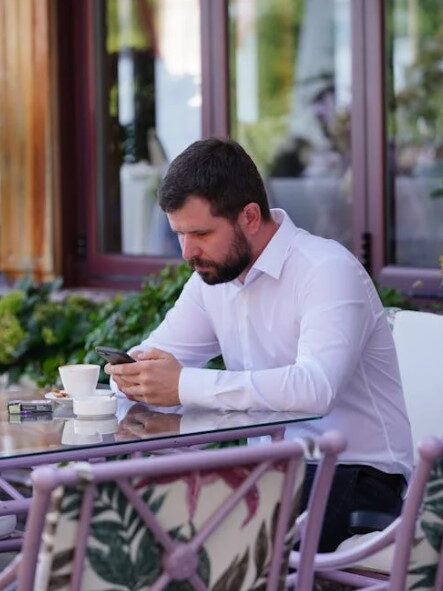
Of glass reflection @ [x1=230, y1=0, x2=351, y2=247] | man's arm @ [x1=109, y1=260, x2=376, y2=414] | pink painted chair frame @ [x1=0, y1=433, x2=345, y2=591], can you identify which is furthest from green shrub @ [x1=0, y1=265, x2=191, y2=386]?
pink painted chair frame @ [x1=0, y1=433, x2=345, y2=591]

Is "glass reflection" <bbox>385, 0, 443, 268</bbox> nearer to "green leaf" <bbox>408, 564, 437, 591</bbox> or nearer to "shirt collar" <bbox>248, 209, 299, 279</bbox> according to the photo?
"shirt collar" <bbox>248, 209, 299, 279</bbox>

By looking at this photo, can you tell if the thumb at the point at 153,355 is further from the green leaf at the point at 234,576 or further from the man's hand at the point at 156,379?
the green leaf at the point at 234,576

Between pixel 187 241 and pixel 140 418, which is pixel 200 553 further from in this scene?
pixel 187 241

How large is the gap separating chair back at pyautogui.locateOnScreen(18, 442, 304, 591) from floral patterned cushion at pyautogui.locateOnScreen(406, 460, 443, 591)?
8.4 inches

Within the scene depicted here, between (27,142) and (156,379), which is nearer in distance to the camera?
(156,379)

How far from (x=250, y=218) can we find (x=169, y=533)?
1289mm

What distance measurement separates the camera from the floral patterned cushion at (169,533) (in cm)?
213

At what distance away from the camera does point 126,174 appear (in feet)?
21.4

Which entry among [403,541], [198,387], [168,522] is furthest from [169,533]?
[198,387]

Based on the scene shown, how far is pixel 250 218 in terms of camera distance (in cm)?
341

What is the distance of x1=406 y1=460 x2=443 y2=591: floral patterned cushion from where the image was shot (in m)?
2.38

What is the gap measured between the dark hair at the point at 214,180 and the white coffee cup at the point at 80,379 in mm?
411

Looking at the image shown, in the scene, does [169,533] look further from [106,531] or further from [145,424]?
[145,424]

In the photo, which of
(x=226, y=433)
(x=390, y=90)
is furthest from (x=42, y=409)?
(x=390, y=90)
